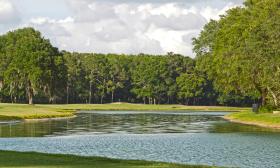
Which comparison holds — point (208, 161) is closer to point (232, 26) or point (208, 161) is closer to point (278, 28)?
point (278, 28)

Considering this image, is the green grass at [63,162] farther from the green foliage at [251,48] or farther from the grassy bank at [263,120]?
the green foliage at [251,48]

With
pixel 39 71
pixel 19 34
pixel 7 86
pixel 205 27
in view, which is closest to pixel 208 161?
pixel 205 27

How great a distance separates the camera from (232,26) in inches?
3617

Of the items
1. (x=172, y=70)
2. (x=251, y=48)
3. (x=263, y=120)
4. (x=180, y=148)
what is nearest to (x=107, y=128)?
(x=263, y=120)

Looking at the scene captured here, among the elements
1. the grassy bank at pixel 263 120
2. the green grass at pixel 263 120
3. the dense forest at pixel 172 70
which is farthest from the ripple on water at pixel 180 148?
the dense forest at pixel 172 70

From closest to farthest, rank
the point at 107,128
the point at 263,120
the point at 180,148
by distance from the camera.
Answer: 1. the point at 180,148
2. the point at 107,128
3. the point at 263,120

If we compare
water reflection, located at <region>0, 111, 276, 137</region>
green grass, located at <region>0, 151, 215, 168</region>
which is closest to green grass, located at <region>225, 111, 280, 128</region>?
water reflection, located at <region>0, 111, 276, 137</region>

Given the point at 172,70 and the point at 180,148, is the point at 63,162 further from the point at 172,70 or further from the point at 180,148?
the point at 172,70

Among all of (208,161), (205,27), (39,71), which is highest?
(205,27)

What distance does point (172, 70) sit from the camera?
19588cm

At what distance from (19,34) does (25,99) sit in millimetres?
30352

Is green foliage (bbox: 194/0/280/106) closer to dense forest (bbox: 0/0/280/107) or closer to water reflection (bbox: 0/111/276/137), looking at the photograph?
dense forest (bbox: 0/0/280/107)

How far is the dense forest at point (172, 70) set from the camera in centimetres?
7950

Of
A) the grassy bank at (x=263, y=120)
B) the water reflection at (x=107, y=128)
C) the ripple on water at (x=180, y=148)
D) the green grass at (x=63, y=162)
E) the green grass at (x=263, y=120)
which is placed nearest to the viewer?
the green grass at (x=63, y=162)
